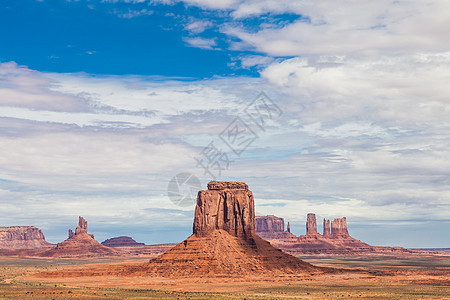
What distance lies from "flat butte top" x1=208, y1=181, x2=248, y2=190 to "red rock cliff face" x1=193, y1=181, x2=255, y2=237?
6.54 feet

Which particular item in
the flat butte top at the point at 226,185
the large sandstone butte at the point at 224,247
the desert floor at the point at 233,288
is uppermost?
the flat butte top at the point at 226,185

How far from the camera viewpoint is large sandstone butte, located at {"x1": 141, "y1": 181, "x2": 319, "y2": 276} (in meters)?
145

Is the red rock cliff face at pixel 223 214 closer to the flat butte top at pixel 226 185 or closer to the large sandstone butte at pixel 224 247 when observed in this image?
the large sandstone butte at pixel 224 247

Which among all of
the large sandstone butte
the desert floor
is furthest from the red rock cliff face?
the desert floor

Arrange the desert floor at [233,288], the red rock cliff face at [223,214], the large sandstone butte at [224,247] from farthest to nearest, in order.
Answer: the red rock cliff face at [223,214], the large sandstone butte at [224,247], the desert floor at [233,288]

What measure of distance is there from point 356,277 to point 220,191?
139 ft

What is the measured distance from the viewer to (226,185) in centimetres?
16238

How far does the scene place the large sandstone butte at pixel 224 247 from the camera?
5694 inches

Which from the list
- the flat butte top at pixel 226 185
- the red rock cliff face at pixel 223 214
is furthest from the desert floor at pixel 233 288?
the flat butte top at pixel 226 185

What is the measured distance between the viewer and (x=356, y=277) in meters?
156

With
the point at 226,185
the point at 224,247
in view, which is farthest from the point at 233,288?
the point at 226,185

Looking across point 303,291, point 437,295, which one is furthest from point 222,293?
point 437,295

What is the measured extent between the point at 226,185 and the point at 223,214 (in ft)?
29.9

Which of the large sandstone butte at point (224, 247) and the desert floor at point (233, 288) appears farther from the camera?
the large sandstone butte at point (224, 247)
